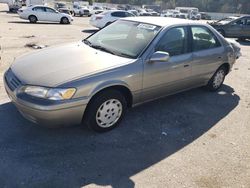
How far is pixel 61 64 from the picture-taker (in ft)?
12.5

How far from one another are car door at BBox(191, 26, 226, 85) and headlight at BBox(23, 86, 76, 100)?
106 inches

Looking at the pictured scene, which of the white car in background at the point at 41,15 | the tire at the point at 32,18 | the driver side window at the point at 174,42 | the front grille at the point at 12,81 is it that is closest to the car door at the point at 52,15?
the white car in background at the point at 41,15

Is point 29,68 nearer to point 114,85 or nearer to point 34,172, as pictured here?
point 114,85

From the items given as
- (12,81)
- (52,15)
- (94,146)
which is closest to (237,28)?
(52,15)

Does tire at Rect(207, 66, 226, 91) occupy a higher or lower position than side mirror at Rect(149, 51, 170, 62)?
lower

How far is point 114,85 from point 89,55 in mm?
706

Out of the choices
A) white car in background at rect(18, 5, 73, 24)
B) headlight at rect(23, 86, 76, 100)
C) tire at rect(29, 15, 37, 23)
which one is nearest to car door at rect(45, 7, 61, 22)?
white car in background at rect(18, 5, 73, 24)

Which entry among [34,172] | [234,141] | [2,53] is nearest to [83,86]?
[34,172]

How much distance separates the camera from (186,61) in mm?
4883

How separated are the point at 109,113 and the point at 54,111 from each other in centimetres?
93

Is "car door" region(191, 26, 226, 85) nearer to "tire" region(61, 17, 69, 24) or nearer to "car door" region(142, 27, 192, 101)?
"car door" region(142, 27, 192, 101)

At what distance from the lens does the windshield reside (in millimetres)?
4262

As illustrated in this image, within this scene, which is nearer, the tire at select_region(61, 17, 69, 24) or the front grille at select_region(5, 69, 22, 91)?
the front grille at select_region(5, 69, 22, 91)

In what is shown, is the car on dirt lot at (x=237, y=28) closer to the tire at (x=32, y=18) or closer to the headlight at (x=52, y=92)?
the tire at (x=32, y=18)
